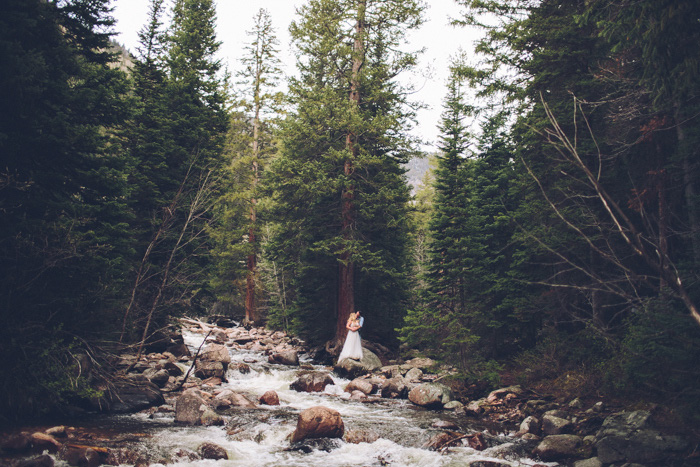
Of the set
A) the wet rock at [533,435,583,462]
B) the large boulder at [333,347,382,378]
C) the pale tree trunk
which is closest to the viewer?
the wet rock at [533,435,583,462]

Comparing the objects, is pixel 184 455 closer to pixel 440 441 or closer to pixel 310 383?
pixel 440 441

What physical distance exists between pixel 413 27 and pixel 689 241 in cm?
1402

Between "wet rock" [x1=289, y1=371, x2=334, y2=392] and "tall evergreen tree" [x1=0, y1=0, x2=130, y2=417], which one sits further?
Result: "wet rock" [x1=289, y1=371, x2=334, y2=392]

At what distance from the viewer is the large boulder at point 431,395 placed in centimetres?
1180

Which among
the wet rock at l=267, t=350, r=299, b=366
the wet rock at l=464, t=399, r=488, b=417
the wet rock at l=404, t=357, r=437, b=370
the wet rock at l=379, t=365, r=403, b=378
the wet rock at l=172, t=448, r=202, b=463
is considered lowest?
the wet rock at l=267, t=350, r=299, b=366

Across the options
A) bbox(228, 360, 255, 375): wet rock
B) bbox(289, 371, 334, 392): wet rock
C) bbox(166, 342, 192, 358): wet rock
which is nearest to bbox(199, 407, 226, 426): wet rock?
bbox(289, 371, 334, 392): wet rock

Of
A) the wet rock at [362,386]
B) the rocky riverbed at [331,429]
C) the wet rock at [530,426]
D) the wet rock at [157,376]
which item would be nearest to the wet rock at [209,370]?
the rocky riverbed at [331,429]

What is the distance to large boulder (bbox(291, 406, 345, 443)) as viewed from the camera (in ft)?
28.4

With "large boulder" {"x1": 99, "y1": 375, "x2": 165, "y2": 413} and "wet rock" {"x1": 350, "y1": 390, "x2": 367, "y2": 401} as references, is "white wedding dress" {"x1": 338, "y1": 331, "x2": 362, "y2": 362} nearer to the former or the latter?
"wet rock" {"x1": 350, "y1": 390, "x2": 367, "y2": 401}

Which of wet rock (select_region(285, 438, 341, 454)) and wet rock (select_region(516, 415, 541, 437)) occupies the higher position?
wet rock (select_region(516, 415, 541, 437))

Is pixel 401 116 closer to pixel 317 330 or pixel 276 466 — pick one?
pixel 317 330

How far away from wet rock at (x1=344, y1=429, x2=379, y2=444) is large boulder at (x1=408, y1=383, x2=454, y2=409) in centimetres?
330

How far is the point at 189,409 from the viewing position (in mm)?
9609

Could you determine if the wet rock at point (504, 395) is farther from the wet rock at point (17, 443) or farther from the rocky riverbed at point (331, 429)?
the wet rock at point (17, 443)
